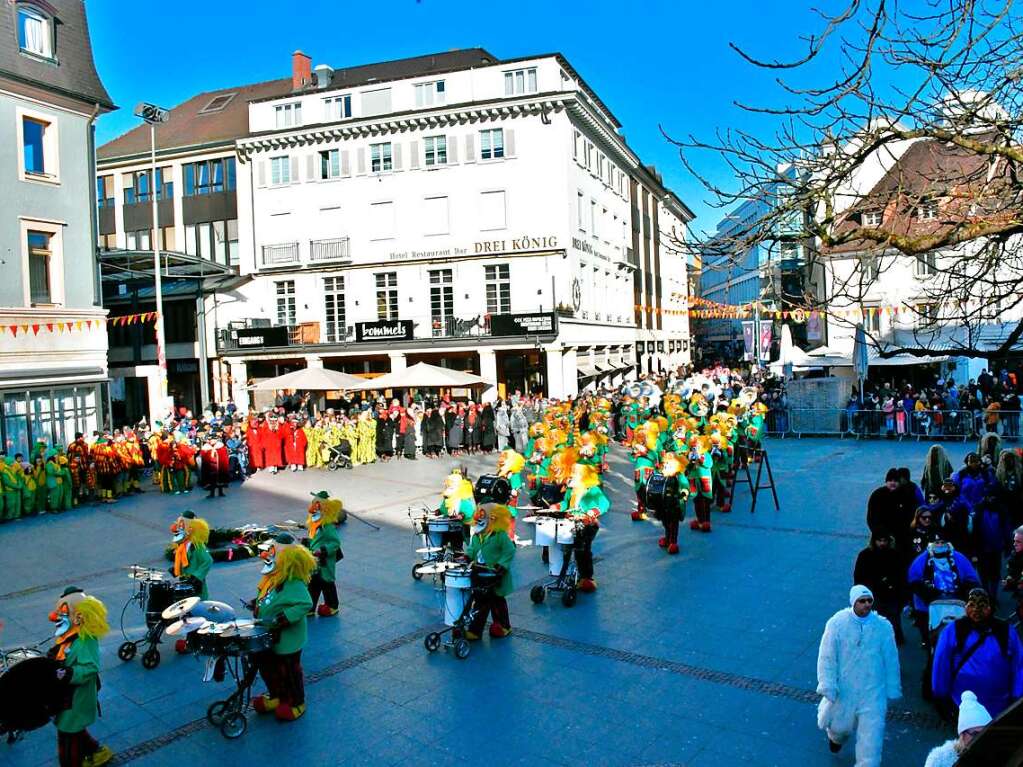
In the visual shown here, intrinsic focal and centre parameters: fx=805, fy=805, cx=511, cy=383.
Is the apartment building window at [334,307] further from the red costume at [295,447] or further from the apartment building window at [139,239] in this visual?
the red costume at [295,447]

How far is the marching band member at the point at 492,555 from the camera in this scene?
29.2 feet

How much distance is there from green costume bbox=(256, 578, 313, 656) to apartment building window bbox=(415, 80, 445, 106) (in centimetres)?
3533

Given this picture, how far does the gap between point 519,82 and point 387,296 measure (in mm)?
Answer: 12034

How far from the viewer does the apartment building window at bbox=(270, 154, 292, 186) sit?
41.7 m

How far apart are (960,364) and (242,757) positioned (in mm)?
31981

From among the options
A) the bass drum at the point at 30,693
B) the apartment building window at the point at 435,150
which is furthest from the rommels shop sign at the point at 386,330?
the bass drum at the point at 30,693

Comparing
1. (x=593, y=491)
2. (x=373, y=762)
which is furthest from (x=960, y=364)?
(x=373, y=762)

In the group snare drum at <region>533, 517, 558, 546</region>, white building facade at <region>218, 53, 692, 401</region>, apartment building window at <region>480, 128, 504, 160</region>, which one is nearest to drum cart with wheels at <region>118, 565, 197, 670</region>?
snare drum at <region>533, 517, 558, 546</region>

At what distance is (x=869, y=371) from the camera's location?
107 feet

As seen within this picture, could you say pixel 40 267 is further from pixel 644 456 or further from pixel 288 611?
pixel 288 611

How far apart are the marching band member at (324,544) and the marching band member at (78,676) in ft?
10.7

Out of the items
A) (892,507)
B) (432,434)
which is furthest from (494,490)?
(432,434)

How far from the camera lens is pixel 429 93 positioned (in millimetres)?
39250

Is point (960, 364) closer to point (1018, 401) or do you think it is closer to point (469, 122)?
point (1018, 401)
